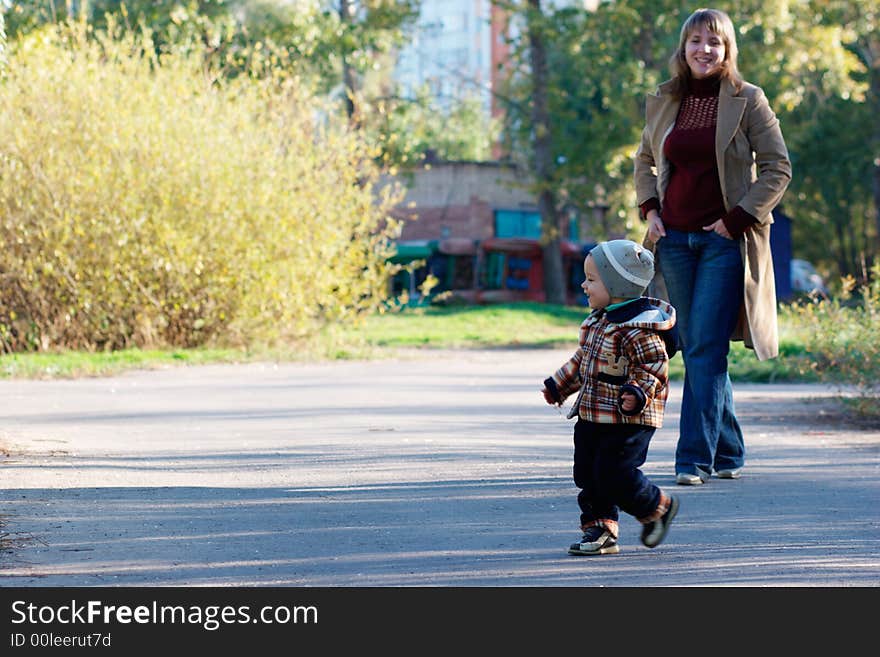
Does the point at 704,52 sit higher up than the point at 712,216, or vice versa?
the point at 704,52

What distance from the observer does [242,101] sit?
1877cm

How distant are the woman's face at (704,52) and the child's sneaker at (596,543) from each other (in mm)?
→ 2794

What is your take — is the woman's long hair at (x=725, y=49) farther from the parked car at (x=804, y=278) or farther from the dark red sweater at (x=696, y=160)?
the parked car at (x=804, y=278)

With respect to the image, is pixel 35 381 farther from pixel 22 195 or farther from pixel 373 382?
pixel 22 195

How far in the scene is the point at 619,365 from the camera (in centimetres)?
571

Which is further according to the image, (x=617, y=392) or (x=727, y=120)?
(x=727, y=120)

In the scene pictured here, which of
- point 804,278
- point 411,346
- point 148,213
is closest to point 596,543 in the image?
point 148,213

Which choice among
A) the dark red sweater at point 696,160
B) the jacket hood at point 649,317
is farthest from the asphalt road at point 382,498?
the dark red sweater at point 696,160

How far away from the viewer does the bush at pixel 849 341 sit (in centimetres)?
1029

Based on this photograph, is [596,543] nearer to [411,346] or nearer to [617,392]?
[617,392]

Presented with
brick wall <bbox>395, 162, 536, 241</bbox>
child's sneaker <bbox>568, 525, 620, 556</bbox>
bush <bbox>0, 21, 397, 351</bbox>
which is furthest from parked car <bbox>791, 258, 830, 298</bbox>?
child's sneaker <bbox>568, 525, 620, 556</bbox>

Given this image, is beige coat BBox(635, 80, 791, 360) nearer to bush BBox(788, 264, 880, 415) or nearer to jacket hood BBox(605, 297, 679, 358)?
jacket hood BBox(605, 297, 679, 358)

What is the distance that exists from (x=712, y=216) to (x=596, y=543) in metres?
2.51
